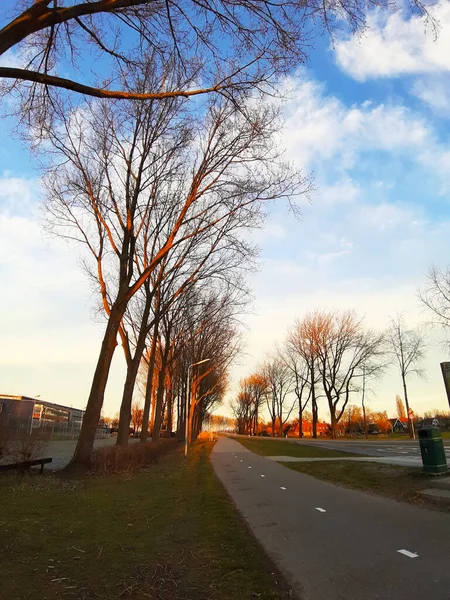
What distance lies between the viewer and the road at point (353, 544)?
4419 mm

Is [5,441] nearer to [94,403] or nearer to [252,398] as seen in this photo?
[94,403]

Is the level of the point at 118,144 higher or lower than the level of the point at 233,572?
higher

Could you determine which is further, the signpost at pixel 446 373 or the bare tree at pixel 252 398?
the bare tree at pixel 252 398

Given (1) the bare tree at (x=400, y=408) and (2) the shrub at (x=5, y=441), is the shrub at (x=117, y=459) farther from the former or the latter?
(1) the bare tree at (x=400, y=408)

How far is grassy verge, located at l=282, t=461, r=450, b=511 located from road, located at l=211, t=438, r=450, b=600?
42 centimetres

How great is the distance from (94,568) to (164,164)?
15.4m

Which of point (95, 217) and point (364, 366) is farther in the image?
point (364, 366)

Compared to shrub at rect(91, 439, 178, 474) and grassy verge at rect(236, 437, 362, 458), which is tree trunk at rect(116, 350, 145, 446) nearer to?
shrub at rect(91, 439, 178, 474)

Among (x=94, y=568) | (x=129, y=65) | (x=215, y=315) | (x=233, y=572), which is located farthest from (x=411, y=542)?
(x=215, y=315)

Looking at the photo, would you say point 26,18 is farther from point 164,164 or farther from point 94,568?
point 164,164

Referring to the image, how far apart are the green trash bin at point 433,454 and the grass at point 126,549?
4862 millimetres

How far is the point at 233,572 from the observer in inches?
194

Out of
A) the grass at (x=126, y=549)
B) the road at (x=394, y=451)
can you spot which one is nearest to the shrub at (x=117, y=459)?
the grass at (x=126, y=549)

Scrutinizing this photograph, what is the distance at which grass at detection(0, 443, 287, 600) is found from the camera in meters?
4.32
